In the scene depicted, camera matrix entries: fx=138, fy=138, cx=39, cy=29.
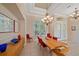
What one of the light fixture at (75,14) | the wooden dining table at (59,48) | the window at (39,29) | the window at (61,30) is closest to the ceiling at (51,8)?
the light fixture at (75,14)

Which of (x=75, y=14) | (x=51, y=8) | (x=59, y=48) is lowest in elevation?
(x=59, y=48)

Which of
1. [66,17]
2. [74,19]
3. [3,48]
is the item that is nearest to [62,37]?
[66,17]

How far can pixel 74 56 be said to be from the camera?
3.00 metres

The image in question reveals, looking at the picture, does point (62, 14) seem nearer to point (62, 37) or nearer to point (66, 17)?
point (66, 17)

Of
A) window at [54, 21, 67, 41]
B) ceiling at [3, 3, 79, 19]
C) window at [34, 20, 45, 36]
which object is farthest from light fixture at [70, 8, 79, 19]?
window at [34, 20, 45, 36]

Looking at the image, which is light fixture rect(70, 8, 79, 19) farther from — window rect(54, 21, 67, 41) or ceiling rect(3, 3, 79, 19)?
window rect(54, 21, 67, 41)

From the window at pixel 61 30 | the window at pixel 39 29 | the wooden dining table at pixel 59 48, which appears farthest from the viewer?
the window at pixel 39 29

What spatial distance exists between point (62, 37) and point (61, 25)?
1.46ft

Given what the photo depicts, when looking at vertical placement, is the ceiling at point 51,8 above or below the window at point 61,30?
above

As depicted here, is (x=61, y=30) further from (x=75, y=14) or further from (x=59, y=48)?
(x=59, y=48)

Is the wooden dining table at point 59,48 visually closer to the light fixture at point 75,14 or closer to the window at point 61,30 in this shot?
the window at point 61,30

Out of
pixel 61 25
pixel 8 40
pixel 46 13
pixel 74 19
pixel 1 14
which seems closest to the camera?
pixel 1 14

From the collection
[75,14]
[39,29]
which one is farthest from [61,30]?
[75,14]

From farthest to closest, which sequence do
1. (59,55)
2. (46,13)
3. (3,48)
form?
(46,13), (3,48), (59,55)
